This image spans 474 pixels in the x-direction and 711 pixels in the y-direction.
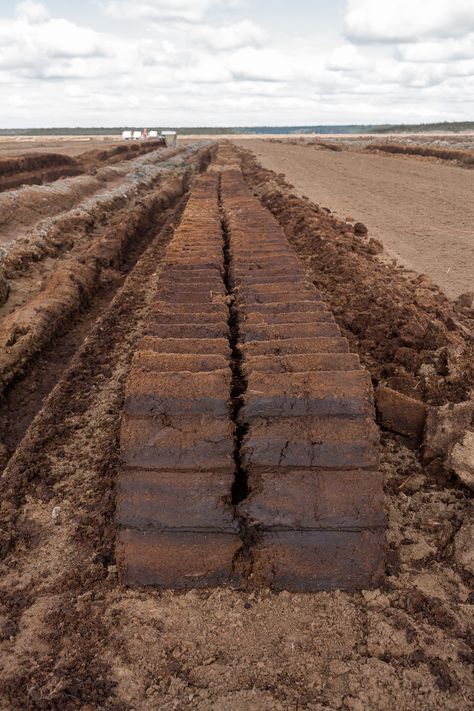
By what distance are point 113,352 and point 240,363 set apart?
3.13 metres

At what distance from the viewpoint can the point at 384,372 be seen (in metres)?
6.04

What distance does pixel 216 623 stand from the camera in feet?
10.4

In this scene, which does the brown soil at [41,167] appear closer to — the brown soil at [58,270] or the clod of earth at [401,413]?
the brown soil at [58,270]

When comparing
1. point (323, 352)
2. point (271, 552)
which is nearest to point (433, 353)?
point (323, 352)

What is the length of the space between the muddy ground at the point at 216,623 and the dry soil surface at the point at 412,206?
21.4 feet

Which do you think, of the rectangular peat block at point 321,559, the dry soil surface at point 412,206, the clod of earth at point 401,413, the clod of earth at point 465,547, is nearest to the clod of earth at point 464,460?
the clod of earth at point 465,547

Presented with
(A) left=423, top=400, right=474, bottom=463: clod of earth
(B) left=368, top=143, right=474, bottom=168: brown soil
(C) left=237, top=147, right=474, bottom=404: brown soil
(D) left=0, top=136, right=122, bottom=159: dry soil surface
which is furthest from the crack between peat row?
(B) left=368, top=143, right=474, bottom=168: brown soil

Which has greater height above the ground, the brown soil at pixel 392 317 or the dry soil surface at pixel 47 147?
the dry soil surface at pixel 47 147

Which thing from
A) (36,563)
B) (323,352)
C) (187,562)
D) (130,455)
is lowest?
(36,563)

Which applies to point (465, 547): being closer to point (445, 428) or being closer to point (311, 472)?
point (445, 428)

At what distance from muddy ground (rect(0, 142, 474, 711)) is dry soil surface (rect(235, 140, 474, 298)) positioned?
6.51 m

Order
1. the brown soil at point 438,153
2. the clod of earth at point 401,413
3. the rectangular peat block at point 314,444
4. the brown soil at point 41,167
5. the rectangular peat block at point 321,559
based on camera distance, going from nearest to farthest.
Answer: the rectangular peat block at point 321,559 < the rectangular peat block at point 314,444 < the clod of earth at point 401,413 < the brown soil at point 41,167 < the brown soil at point 438,153

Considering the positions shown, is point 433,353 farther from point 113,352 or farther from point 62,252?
point 62,252

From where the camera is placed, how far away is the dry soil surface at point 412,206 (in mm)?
11117
